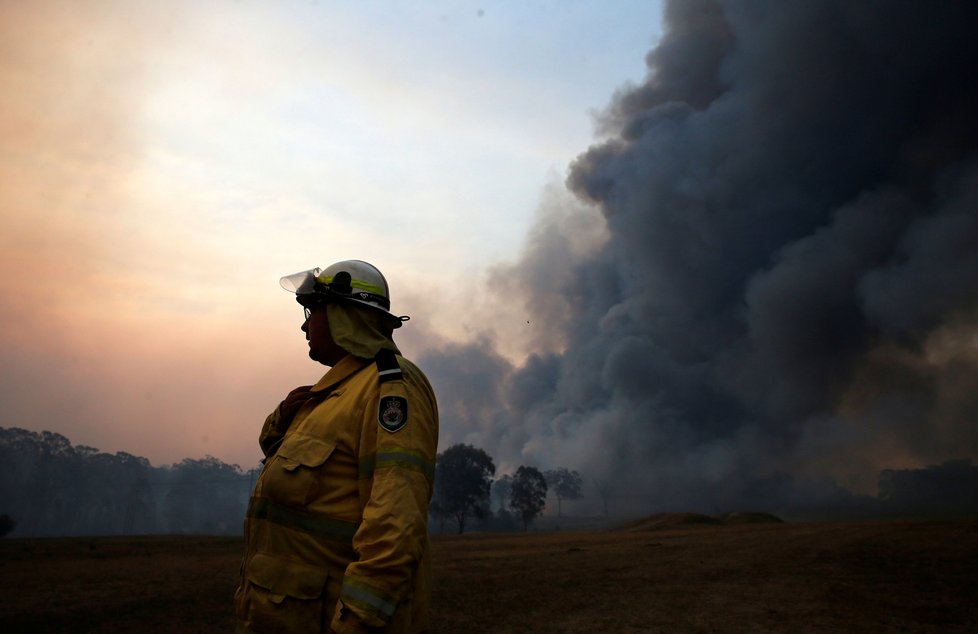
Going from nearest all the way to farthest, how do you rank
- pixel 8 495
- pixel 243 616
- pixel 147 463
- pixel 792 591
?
1. pixel 243 616
2. pixel 792 591
3. pixel 8 495
4. pixel 147 463

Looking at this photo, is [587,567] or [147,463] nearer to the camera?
[587,567]

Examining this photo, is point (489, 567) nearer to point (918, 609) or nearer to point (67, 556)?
point (918, 609)

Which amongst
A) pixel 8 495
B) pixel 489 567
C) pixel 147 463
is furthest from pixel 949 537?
pixel 147 463

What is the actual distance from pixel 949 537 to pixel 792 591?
6.92m

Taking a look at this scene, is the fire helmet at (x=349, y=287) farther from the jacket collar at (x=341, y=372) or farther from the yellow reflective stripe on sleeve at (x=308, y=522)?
the yellow reflective stripe on sleeve at (x=308, y=522)

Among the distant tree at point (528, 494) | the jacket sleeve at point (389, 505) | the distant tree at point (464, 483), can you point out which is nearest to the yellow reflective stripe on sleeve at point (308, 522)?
the jacket sleeve at point (389, 505)

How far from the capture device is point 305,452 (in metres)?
3.10

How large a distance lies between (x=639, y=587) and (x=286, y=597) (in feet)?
44.6

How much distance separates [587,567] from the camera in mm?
18156

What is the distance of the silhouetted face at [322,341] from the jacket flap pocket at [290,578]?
1139 millimetres

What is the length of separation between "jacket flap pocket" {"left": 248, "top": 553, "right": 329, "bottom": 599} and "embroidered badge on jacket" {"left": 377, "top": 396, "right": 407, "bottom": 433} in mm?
712

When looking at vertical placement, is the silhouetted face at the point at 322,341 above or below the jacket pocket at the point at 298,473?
above

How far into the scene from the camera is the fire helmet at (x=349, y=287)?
3.61 m

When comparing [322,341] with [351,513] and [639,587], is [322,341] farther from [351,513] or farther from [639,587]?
[639,587]
